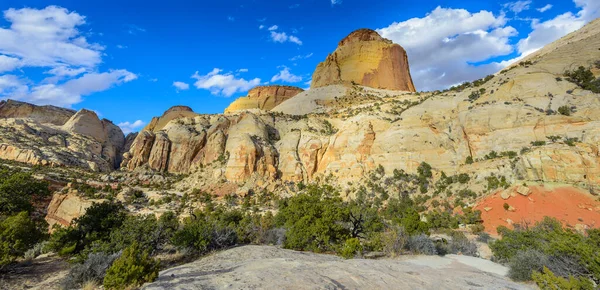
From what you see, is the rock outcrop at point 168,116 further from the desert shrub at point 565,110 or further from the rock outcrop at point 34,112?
the desert shrub at point 565,110

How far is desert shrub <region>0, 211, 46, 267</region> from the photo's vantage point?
859 centimetres

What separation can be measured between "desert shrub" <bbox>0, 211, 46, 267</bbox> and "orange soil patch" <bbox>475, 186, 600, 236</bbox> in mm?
25763

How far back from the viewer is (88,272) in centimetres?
834

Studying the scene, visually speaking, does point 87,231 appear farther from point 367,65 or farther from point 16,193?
point 367,65

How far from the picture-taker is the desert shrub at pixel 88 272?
26.8ft

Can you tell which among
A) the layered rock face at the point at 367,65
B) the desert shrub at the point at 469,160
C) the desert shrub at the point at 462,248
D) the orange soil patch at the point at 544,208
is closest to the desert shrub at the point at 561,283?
the desert shrub at the point at 462,248

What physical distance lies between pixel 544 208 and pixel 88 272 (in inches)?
1016

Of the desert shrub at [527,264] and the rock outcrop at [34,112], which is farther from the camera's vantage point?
the rock outcrop at [34,112]

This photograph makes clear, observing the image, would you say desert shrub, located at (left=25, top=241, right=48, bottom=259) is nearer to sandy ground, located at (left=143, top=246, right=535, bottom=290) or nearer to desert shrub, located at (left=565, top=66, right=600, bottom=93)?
sandy ground, located at (left=143, top=246, right=535, bottom=290)

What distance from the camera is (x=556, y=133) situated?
883 inches

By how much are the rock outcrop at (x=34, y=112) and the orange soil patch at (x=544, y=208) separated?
71.6m


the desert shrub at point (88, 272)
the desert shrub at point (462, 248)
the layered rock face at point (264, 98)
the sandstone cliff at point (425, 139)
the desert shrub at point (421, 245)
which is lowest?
the desert shrub at point (462, 248)

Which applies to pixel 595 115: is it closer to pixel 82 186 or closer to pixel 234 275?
pixel 234 275

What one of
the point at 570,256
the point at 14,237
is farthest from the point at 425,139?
the point at 14,237
